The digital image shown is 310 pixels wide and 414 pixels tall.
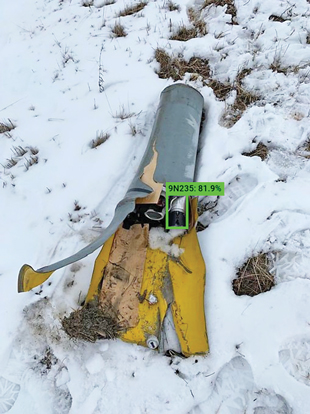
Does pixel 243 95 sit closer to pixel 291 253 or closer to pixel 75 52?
pixel 291 253

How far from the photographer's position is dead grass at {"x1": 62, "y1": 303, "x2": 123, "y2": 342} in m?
1.80

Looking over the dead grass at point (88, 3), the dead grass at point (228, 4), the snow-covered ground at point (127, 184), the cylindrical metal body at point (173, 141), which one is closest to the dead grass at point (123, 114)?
the snow-covered ground at point (127, 184)

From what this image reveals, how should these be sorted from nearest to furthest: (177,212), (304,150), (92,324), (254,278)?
1. (92,324)
2. (254,278)
3. (177,212)
4. (304,150)

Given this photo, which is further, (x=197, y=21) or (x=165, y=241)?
(x=197, y=21)

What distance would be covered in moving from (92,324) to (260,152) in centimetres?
151

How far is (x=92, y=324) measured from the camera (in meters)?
1.80

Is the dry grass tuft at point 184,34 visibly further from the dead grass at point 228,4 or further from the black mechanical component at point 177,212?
the black mechanical component at point 177,212

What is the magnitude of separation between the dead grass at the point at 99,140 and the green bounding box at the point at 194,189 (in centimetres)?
88

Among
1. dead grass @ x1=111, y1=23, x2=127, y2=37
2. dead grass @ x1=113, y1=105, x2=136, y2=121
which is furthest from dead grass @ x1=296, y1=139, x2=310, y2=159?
dead grass @ x1=111, y1=23, x2=127, y2=37

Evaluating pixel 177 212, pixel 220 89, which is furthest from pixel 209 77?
pixel 177 212

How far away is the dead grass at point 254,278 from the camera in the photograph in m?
1.90

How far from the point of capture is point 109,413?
5.66 ft

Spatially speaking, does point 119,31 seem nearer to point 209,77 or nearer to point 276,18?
point 209,77

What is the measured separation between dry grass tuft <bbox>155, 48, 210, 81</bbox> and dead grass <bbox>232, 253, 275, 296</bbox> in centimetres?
167
